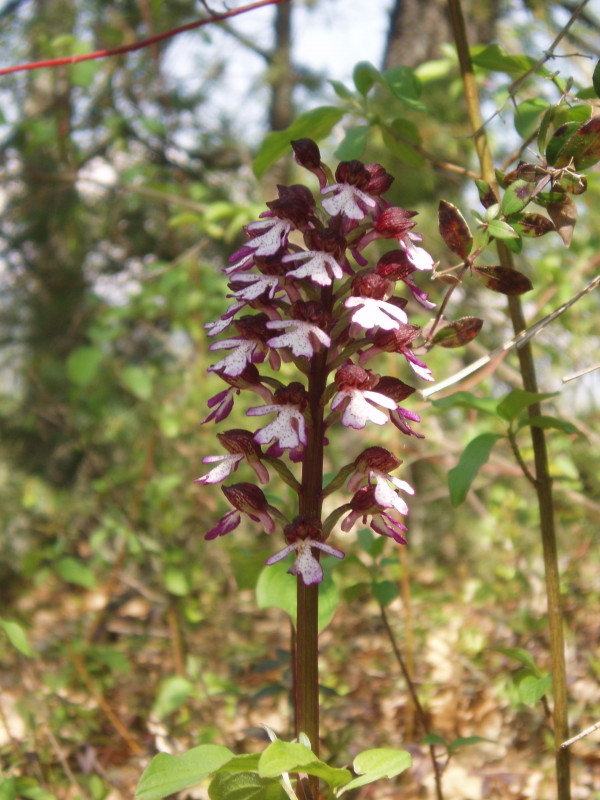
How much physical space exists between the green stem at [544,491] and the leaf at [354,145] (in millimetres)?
233

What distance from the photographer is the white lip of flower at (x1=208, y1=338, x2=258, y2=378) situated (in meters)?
1.06

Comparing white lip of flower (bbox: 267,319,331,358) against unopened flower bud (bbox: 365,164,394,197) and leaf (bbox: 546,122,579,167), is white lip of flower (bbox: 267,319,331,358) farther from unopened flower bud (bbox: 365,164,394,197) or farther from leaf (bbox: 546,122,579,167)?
leaf (bbox: 546,122,579,167)

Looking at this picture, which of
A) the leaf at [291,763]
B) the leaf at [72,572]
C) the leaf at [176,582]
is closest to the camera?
the leaf at [291,763]

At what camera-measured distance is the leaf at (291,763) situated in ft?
2.87

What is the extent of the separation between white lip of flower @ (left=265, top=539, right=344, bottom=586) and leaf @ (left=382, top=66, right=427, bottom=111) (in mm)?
947

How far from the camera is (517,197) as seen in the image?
1.15 m

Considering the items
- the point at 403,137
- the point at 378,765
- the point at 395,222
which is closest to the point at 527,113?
the point at 403,137

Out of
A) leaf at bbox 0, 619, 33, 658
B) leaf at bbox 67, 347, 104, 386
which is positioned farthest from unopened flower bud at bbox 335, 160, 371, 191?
leaf at bbox 67, 347, 104, 386

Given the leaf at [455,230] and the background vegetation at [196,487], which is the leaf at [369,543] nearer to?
the background vegetation at [196,487]

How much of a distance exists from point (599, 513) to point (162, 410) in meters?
1.94

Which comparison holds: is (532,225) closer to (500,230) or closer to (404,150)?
(500,230)

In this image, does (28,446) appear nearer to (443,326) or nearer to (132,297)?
(132,297)

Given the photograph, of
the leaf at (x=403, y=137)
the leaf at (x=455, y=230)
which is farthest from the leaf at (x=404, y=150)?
the leaf at (x=455, y=230)

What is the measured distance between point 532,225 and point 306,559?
68 cm
